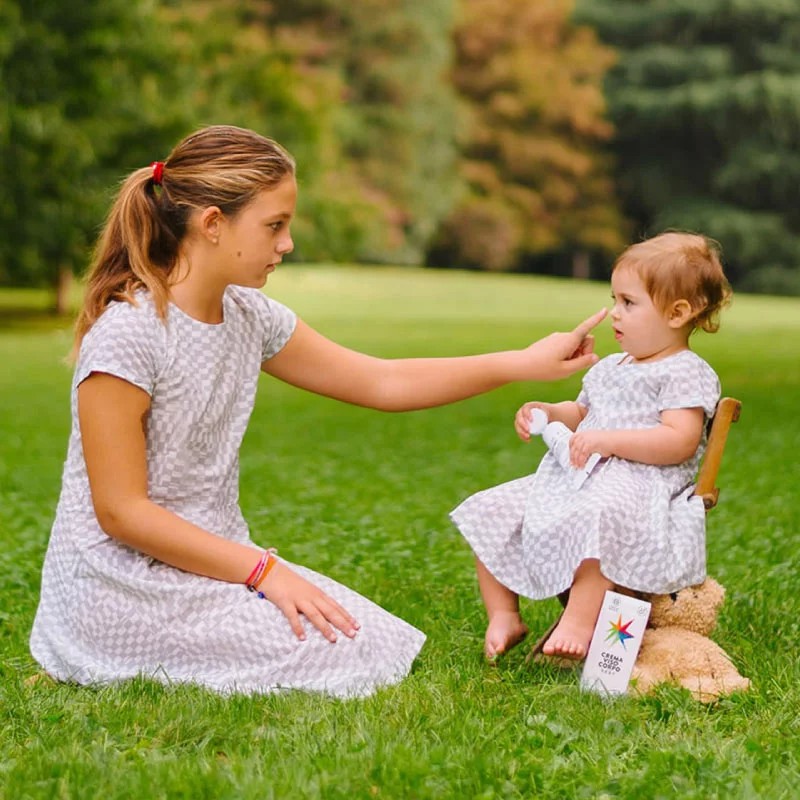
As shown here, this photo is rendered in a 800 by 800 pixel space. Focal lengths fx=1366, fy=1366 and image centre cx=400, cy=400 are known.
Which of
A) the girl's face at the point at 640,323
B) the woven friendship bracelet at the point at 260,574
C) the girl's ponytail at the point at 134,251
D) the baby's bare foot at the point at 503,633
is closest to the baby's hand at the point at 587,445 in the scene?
the girl's face at the point at 640,323

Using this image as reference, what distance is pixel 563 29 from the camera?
44.3 m

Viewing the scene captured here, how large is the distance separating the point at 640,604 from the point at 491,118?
1604 inches

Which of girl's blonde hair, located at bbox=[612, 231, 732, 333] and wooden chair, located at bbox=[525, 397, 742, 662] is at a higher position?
girl's blonde hair, located at bbox=[612, 231, 732, 333]

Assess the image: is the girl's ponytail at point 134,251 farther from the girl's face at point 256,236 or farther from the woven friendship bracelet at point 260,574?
the woven friendship bracelet at point 260,574

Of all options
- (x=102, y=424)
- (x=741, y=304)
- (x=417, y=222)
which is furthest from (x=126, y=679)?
(x=417, y=222)

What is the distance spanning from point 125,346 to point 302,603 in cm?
84

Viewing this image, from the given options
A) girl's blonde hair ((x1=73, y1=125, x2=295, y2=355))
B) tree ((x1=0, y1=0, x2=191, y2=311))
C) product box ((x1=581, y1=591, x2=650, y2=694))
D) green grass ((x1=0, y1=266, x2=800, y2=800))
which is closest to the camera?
green grass ((x1=0, y1=266, x2=800, y2=800))

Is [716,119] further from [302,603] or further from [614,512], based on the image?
[302,603]

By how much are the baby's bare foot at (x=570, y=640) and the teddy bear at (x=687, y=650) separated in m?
0.16

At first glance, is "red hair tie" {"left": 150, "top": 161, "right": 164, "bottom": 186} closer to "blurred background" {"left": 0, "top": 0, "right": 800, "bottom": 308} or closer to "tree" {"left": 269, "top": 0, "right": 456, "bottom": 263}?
"blurred background" {"left": 0, "top": 0, "right": 800, "bottom": 308}

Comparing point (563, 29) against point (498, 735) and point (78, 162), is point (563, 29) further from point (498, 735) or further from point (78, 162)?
point (498, 735)

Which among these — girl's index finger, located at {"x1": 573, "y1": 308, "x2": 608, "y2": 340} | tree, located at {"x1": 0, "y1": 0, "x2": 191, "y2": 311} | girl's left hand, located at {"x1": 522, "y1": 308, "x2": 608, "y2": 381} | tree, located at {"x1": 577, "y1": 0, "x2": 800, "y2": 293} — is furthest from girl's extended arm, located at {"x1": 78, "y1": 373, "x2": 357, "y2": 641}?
tree, located at {"x1": 577, "y1": 0, "x2": 800, "y2": 293}

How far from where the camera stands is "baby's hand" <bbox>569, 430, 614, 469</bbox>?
3785mm

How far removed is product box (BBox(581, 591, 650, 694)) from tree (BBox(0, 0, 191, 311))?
1873cm
